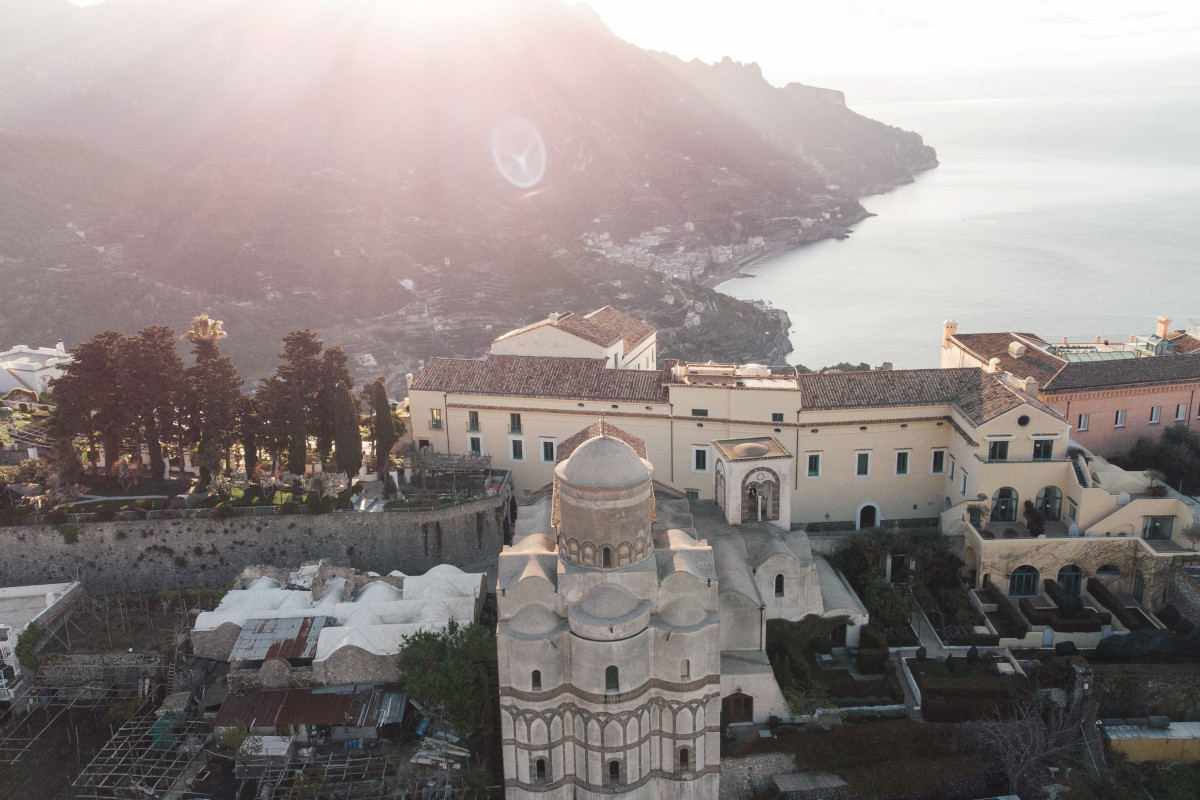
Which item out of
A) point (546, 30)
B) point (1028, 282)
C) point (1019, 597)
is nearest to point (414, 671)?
point (1019, 597)

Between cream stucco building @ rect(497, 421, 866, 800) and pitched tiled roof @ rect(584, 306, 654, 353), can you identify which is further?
pitched tiled roof @ rect(584, 306, 654, 353)

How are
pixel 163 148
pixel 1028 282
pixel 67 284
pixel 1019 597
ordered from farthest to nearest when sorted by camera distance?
pixel 163 148
pixel 1028 282
pixel 67 284
pixel 1019 597

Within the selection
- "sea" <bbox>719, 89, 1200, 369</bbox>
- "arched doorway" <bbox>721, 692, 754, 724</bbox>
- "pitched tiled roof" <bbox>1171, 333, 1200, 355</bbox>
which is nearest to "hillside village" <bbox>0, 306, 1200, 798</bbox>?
"arched doorway" <bbox>721, 692, 754, 724</bbox>

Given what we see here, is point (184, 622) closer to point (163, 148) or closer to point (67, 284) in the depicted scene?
point (67, 284)

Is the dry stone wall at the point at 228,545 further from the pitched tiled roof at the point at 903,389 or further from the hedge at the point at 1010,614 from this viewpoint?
the hedge at the point at 1010,614

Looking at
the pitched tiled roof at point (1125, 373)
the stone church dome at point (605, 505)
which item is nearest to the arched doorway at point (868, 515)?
the pitched tiled roof at point (1125, 373)

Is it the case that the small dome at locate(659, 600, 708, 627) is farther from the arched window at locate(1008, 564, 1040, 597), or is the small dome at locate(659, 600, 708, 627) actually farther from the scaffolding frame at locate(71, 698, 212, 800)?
the arched window at locate(1008, 564, 1040, 597)

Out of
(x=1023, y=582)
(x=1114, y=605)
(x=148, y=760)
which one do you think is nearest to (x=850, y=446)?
(x=1023, y=582)

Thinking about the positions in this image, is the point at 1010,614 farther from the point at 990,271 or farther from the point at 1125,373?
the point at 990,271
